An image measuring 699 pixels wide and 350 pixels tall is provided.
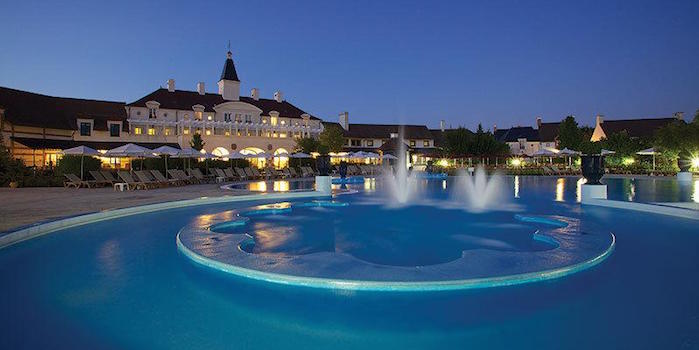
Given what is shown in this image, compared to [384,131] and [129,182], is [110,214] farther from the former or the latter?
[384,131]

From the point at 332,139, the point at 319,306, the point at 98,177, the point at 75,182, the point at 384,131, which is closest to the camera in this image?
the point at 319,306

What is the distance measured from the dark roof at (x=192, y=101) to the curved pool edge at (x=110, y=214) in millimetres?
33729

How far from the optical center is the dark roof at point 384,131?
61375mm

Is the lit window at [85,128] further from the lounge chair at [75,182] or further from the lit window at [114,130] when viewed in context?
the lounge chair at [75,182]

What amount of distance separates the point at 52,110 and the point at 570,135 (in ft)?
176

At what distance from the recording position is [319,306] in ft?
16.3

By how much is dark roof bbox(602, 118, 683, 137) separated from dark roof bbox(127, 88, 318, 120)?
43.5 meters

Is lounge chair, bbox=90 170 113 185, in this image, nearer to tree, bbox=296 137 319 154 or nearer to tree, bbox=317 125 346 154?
tree, bbox=296 137 319 154

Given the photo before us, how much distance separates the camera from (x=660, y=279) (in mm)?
5836

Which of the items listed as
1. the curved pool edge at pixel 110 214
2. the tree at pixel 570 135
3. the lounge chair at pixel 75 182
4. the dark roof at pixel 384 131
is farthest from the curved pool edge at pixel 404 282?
the dark roof at pixel 384 131

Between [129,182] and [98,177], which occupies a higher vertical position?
[98,177]

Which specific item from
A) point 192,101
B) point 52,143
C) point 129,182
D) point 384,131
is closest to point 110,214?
point 129,182

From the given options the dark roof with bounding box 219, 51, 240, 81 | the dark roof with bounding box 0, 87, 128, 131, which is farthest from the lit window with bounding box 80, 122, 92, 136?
the dark roof with bounding box 219, 51, 240, 81

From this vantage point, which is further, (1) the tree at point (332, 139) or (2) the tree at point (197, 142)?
(1) the tree at point (332, 139)
